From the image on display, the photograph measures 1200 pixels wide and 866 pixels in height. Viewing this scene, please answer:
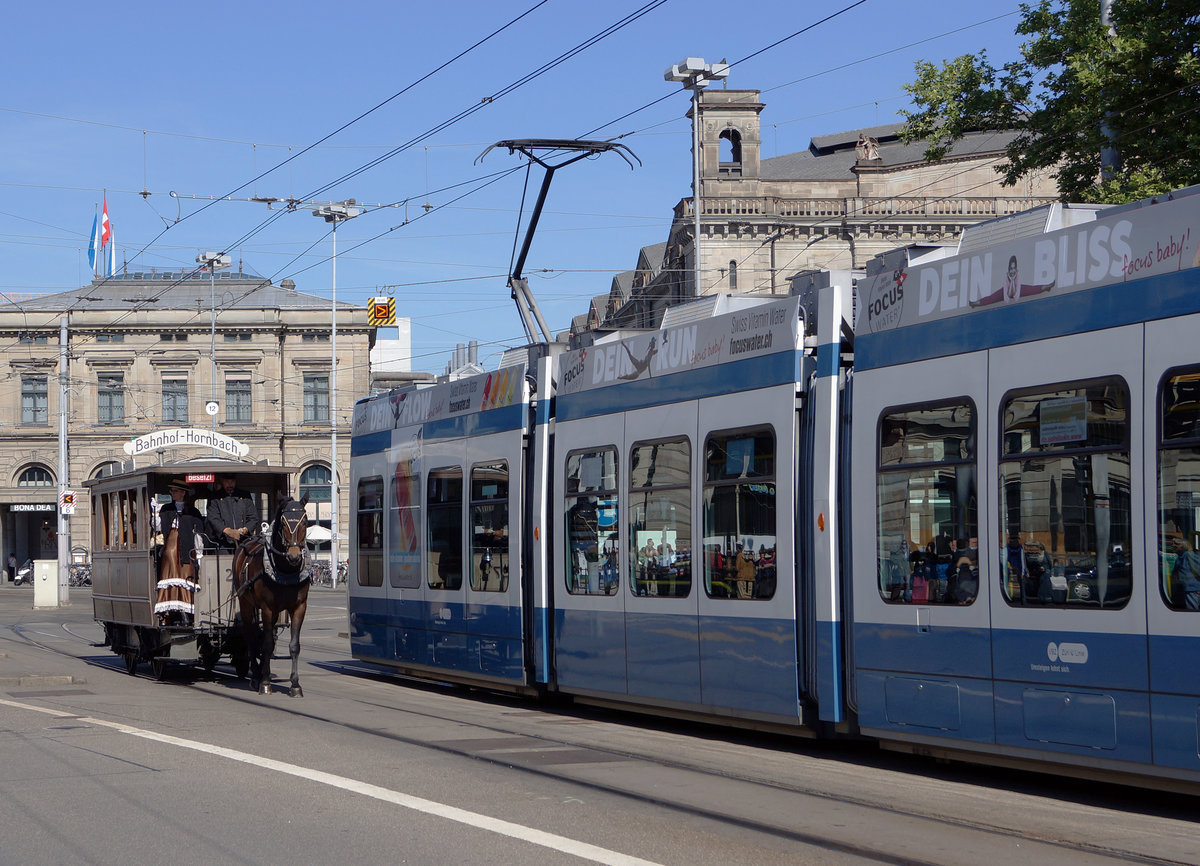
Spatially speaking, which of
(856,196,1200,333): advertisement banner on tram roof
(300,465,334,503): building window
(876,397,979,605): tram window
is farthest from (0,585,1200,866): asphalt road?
(300,465,334,503): building window

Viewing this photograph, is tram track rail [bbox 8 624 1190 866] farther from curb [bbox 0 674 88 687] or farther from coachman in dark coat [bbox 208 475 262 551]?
coachman in dark coat [bbox 208 475 262 551]

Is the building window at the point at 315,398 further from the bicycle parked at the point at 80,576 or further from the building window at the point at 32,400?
the bicycle parked at the point at 80,576

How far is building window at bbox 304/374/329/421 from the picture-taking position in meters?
77.4

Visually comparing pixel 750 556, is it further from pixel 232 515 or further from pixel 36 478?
pixel 36 478

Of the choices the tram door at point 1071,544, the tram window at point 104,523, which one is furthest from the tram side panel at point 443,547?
the tram door at point 1071,544

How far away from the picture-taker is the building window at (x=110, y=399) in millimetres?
76375

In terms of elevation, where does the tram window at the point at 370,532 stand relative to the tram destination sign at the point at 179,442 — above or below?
below

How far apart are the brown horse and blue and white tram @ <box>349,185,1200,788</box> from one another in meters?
2.63

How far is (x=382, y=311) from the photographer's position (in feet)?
169

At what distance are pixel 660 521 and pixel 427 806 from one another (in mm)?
3915

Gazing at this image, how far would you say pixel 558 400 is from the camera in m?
13.4

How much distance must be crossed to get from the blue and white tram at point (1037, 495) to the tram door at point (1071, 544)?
0.04 feet

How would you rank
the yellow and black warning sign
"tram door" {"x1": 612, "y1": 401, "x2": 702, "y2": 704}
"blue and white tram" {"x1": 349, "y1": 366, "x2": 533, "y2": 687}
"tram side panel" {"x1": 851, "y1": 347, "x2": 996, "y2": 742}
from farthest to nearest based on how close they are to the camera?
the yellow and black warning sign < "blue and white tram" {"x1": 349, "y1": 366, "x2": 533, "y2": 687} < "tram door" {"x1": 612, "y1": 401, "x2": 702, "y2": 704} < "tram side panel" {"x1": 851, "y1": 347, "x2": 996, "y2": 742}

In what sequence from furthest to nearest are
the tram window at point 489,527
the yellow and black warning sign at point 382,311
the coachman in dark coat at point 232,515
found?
the yellow and black warning sign at point 382,311 → the coachman in dark coat at point 232,515 → the tram window at point 489,527
